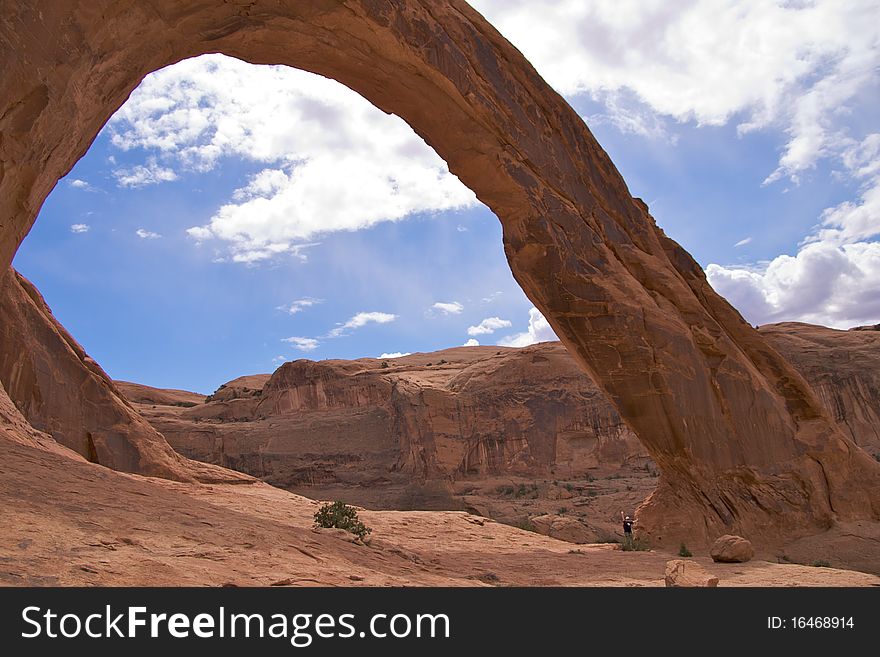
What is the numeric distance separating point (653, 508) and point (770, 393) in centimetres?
402

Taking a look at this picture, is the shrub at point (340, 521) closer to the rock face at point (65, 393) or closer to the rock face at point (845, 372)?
the rock face at point (65, 393)

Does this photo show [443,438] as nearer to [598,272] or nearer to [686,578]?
[598,272]

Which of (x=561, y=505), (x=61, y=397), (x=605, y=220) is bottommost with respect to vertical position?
(x=561, y=505)

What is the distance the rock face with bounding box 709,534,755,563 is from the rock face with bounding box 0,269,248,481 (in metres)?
12.6

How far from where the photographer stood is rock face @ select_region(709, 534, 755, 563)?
10469 millimetres

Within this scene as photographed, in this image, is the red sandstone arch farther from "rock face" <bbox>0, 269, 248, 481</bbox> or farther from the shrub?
"rock face" <bbox>0, 269, 248, 481</bbox>

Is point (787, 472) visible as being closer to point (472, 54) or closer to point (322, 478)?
point (472, 54)

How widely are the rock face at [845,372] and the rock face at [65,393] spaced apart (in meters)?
31.2

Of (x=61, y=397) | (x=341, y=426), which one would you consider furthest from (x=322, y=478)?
(x=61, y=397)

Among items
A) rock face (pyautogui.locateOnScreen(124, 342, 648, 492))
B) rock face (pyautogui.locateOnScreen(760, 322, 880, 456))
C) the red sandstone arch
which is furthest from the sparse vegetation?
the red sandstone arch

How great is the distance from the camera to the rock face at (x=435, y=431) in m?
36.7

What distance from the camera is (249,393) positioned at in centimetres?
5022
